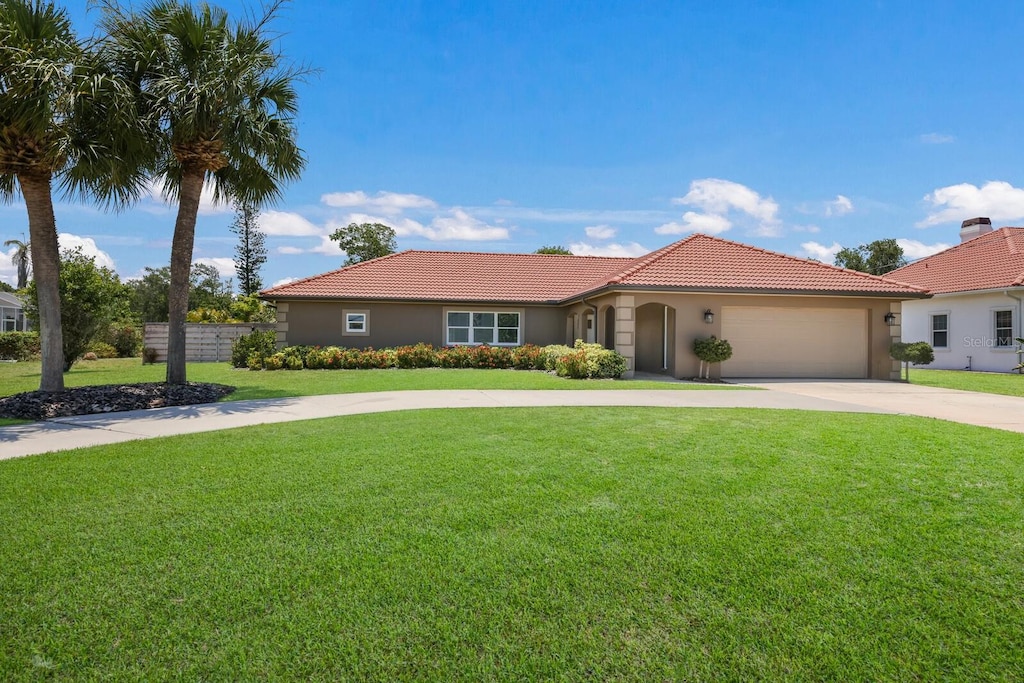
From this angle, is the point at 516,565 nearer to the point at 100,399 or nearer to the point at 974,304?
the point at 100,399

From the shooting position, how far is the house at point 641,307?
16422mm

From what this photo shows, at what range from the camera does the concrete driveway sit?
28.1ft

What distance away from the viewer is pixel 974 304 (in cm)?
2144

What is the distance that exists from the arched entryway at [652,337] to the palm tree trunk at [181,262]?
13490 mm

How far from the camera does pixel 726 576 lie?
3.23 meters

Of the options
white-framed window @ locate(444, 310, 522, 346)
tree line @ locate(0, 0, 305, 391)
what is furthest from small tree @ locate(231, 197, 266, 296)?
tree line @ locate(0, 0, 305, 391)

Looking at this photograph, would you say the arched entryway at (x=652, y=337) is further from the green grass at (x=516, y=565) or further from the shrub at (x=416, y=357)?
the green grass at (x=516, y=565)

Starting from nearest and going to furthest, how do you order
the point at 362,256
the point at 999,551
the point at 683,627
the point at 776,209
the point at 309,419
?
1. the point at 683,627
2. the point at 999,551
3. the point at 309,419
4. the point at 776,209
5. the point at 362,256

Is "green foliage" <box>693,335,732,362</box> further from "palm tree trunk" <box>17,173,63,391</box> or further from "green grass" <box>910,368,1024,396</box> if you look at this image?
"palm tree trunk" <box>17,173,63,391</box>

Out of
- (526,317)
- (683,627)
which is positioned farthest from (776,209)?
(683,627)

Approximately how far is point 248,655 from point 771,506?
357cm

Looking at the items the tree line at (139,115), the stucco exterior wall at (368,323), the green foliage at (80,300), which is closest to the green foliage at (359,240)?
the stucco exterior wall at (368,323)

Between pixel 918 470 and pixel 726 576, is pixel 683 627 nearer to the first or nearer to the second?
pixel 726 576

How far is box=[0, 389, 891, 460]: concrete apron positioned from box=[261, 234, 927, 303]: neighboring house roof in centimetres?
504
